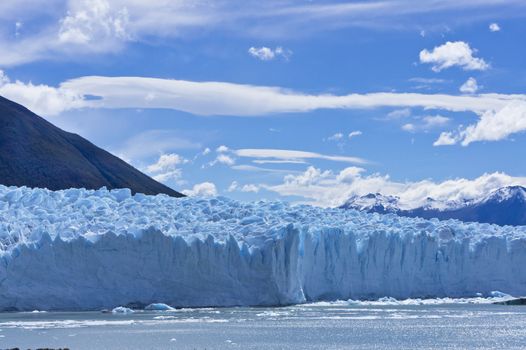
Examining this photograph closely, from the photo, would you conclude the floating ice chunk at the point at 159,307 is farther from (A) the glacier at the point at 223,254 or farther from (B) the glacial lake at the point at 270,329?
(B) the glacial lake at the point at 270,329

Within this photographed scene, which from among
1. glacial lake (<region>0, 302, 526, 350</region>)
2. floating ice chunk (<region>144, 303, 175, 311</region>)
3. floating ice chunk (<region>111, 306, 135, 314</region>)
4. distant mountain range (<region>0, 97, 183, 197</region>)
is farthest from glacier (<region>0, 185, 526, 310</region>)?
distant mountain range (<region>0, 97, 183, 197</region>)

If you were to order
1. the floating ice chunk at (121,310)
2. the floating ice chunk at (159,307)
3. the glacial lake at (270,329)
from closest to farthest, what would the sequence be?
the glacial lake at (270,329)
the floating ice chunk at (121,310)
the floating ice chunk at (159,307)

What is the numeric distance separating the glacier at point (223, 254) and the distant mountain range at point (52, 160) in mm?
50695

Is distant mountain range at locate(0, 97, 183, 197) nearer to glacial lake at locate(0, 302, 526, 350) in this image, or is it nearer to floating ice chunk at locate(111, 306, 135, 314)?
floating ice chunk at locate(111, 306, 135, 314)

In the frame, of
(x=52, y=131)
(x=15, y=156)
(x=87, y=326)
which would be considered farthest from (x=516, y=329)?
(x=52, y=131)

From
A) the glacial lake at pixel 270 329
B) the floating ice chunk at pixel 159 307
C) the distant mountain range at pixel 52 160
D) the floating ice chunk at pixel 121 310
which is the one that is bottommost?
the glacial lake at pixel 270 329

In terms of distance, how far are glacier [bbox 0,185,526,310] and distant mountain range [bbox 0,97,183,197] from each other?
5069cm

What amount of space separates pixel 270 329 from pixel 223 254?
6318 mm

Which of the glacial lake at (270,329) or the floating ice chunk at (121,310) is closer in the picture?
the glacial lake at (270,329)

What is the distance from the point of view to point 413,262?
3819cm

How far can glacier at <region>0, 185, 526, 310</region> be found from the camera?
31.2 m

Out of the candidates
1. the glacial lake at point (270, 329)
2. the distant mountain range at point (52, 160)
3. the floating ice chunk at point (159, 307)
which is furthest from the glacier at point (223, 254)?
the distant mountain range at point (52, 160)

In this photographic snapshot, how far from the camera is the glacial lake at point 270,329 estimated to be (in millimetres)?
23219

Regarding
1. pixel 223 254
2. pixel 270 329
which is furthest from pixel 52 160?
pixel 270 329
